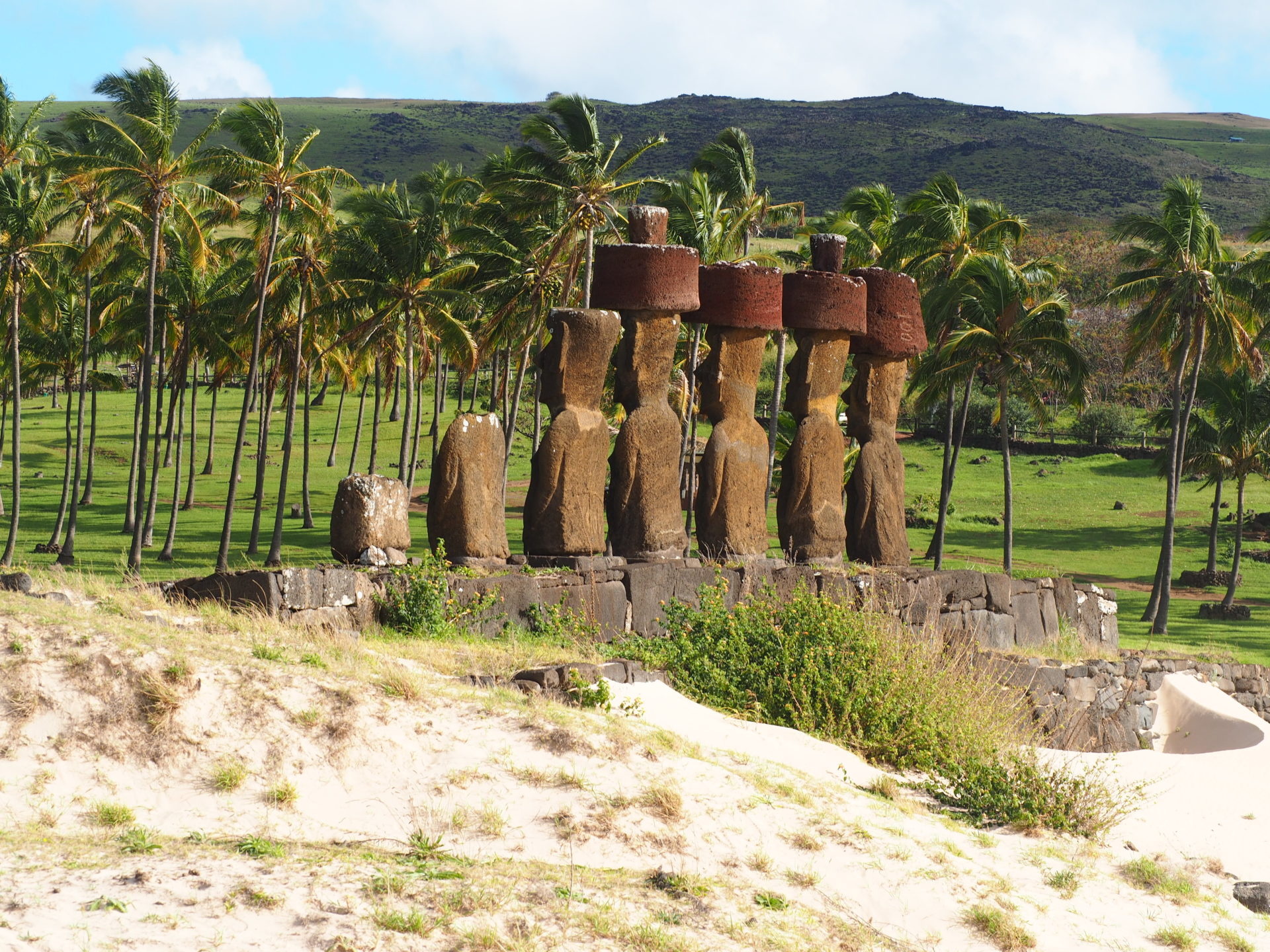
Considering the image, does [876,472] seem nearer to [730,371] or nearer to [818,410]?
[818,410]

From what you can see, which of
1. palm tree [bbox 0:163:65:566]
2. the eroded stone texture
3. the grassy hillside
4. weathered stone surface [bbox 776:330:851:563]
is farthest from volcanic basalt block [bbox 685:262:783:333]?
the grassy hillside

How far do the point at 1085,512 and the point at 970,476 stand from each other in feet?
21.3

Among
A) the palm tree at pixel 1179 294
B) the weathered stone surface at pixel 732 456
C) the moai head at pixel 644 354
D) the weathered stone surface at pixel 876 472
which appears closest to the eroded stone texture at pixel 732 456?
the weathered stone surface at pixel 732 456

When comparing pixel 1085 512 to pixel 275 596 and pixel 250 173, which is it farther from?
pixel 275 596

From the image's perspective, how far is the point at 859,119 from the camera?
648 ft

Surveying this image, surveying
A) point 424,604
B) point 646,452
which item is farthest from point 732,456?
point 424,604

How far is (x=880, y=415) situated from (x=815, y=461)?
5.70ft

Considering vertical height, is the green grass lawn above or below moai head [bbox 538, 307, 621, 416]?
below

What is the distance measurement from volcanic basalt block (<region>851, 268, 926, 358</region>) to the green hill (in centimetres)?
11914

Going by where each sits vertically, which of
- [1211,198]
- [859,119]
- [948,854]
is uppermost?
A: [859,119]

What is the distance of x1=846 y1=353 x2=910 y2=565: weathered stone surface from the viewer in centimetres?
1988

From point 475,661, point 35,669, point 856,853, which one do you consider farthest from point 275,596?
point 856,853

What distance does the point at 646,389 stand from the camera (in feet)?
58.1

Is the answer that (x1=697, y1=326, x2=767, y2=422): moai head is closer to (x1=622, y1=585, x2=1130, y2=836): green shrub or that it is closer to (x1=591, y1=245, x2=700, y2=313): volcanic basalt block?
(x1=591, y1=245, x2=700, y2=313): volcanic basalt block
